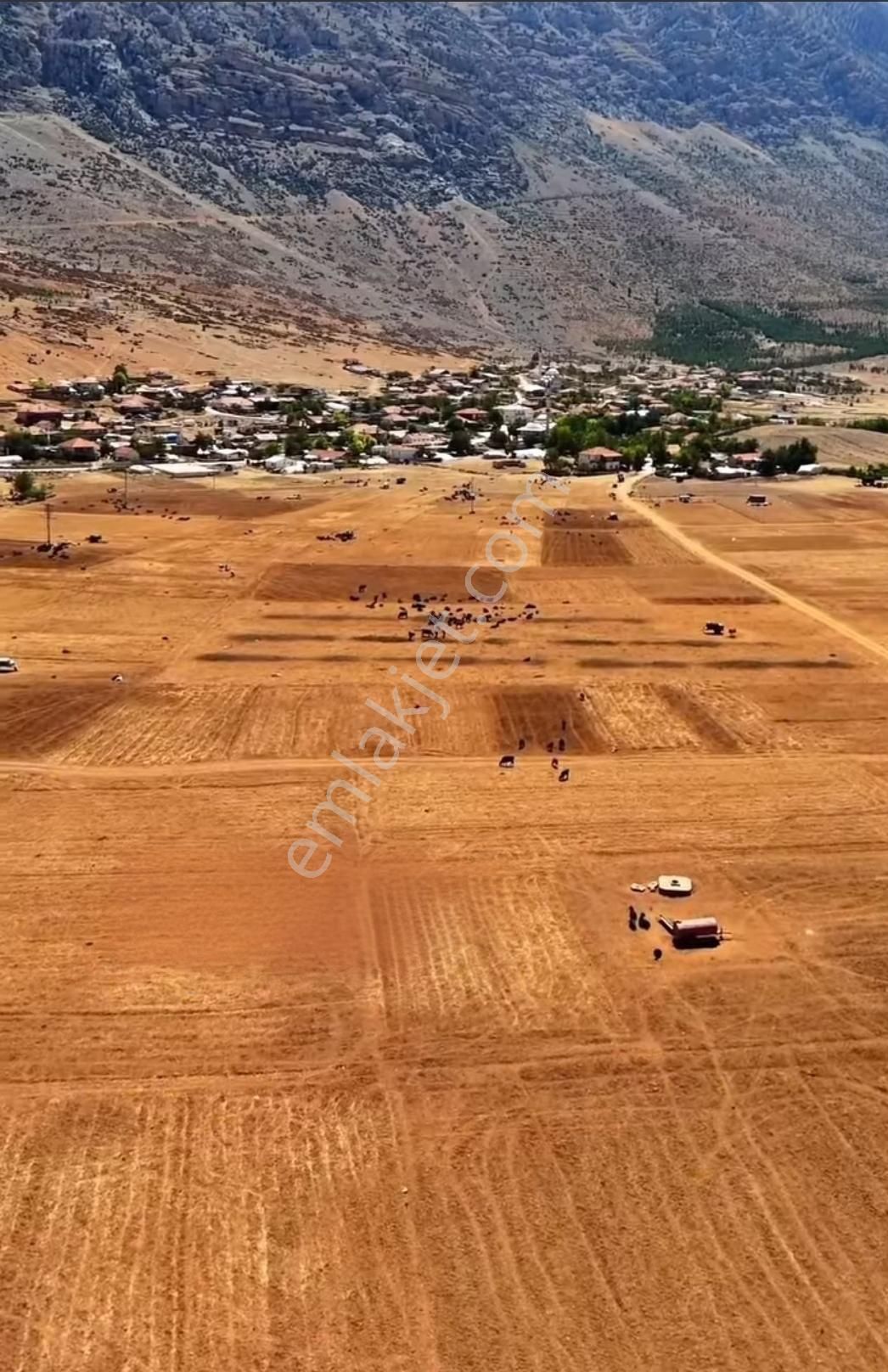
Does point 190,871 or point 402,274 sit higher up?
point 402,274

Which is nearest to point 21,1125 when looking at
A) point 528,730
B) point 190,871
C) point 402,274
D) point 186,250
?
point 190,871

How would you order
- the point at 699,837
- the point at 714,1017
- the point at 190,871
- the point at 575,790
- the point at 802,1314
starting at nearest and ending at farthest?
the point at 802,1314
the point at 714,1017
the point at 190,871
the point at 699,837
the point at 575,790

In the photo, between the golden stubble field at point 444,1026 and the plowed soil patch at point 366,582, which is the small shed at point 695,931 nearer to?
the golden stubble field at point 444,1026

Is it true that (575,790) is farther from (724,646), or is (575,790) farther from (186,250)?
(186,250)

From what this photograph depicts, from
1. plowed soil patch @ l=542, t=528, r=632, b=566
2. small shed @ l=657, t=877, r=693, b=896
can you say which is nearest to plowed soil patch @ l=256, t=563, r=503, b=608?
plowed soil patch @ l=542, t=528, r=632, b=566

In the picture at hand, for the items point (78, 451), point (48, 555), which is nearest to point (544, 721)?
point (48, 555)

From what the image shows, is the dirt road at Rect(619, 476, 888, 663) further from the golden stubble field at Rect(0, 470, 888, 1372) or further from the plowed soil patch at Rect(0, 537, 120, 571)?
the plowed soil patch at Rect(0, 537, 120, 571)
